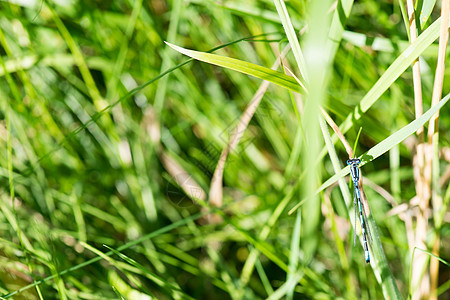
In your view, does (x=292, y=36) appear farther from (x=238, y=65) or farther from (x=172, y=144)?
(x=172, y=144)

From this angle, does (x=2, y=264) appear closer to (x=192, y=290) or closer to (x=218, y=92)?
(x=192, y=290)

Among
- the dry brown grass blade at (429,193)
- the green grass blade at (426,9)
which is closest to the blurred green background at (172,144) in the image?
the dry brown grass blade at (429,193)

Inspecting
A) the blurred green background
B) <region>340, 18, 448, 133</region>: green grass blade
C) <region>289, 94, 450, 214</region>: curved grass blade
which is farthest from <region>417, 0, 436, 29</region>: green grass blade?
the blurred green background

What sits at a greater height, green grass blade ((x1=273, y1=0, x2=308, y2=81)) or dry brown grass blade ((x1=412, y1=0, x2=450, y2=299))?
green grass blade ((x1=273, y1=0, x2=308, y2=81))

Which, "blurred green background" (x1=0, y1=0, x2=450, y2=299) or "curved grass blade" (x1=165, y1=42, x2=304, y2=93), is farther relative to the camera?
"blurred green background" (x1=0, y1=0, x2=450, y2=299)

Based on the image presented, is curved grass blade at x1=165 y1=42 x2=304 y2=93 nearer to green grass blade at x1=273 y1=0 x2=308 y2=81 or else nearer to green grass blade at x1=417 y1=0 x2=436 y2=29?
green grass blade at x1=273 y1=0 x2=308 y2=81

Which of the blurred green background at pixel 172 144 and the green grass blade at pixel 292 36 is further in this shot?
the blurred green background at pixel 172 144

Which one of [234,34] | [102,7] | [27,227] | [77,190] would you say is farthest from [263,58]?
[27,227]

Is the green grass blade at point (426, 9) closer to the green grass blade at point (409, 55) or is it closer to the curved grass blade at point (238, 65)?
the green grass blade at point (409, 55)

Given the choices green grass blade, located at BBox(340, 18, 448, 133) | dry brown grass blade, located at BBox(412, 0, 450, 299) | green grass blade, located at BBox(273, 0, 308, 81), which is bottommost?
dry brown grass blade, located at BBox(412, 0, 450, 299)
